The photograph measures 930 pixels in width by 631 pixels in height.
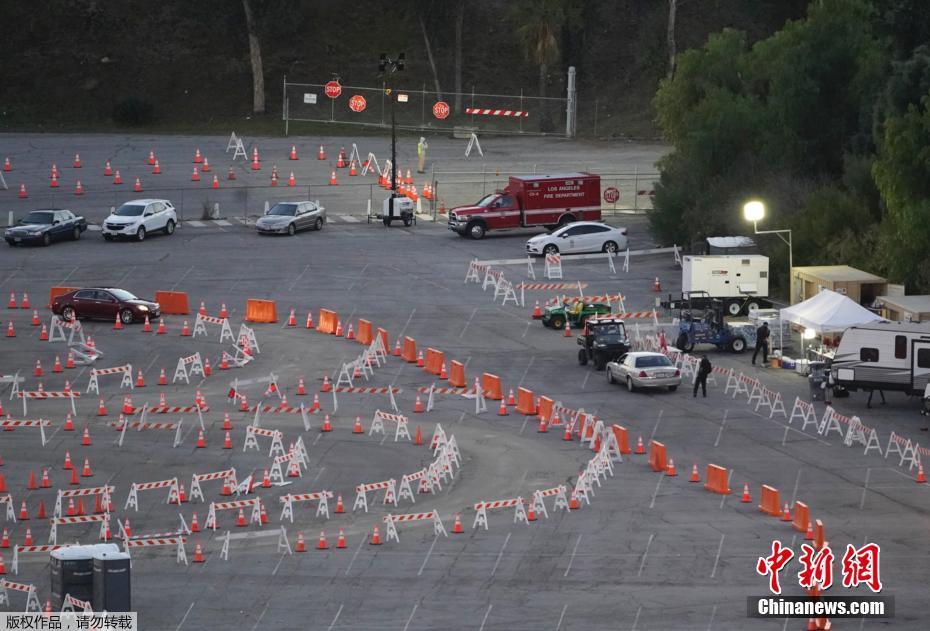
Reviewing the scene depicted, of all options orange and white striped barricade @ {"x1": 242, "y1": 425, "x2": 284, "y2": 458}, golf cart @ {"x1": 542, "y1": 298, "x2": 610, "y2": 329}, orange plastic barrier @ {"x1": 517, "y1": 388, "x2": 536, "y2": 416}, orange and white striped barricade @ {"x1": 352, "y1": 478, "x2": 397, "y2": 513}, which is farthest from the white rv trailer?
orange and white striped barricade @ {"x1": 242, "y1": 425, "x2": 284, "y2": 458}

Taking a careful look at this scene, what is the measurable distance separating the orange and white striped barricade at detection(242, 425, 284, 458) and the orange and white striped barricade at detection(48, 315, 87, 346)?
11.5m

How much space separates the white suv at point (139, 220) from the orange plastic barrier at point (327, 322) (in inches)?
589

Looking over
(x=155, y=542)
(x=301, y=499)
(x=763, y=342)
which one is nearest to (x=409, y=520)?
(x=301, y=499)

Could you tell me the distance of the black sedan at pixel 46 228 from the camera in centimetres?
6250

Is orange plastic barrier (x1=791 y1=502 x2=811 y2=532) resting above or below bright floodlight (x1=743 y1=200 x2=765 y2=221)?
below

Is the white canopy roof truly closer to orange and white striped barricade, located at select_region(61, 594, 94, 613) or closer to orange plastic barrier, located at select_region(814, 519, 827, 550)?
orange plastic barrier, located at select_region(814, 519, 827, 550)

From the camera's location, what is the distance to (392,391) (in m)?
43.4

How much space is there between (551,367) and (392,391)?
513 centimetres

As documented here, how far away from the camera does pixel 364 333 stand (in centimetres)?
4953

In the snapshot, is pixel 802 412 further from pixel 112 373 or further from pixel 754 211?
pixel 112 373

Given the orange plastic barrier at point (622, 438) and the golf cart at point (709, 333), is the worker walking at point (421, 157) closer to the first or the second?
the golf cart at point (709, 333)

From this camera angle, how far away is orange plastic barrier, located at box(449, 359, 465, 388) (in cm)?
4422

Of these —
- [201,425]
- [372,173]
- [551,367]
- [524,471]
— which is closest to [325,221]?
[372,173]

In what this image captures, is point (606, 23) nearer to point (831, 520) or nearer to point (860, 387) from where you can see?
point (860, 387)
